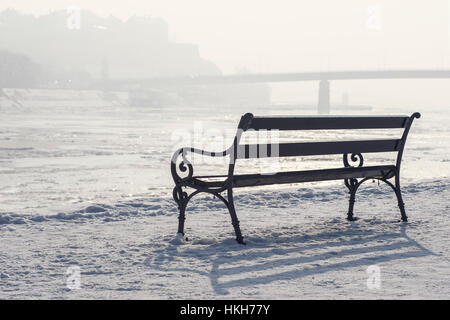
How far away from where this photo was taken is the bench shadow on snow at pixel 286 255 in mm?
3670

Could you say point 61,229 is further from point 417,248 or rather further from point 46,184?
point 46,184

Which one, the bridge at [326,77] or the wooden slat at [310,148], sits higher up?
the bridge at [326,77]

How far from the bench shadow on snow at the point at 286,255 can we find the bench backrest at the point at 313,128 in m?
0.64

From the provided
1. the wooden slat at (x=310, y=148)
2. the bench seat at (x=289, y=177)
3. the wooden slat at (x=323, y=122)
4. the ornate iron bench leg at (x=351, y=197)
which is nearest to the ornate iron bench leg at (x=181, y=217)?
the bench seat at (x=289, y=177)

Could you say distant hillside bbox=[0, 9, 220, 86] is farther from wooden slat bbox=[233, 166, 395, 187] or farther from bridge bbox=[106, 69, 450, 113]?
wooden slat bbox=[233, 166, 395, 187]

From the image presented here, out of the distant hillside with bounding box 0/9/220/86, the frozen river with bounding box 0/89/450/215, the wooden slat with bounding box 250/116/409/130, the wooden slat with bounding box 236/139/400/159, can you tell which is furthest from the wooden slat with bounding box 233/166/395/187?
the distant hillside with bounding box 0/9/220/86

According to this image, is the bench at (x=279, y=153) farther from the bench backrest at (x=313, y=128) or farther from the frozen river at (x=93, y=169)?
the frozen river at (x=93, y=169)

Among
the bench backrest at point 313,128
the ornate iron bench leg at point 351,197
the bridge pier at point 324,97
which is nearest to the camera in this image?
the bench backrest at point 313,128

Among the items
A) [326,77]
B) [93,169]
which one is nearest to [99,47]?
[326,77]

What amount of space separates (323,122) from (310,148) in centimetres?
24

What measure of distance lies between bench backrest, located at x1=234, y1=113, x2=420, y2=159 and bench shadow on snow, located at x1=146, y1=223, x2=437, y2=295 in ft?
2.10

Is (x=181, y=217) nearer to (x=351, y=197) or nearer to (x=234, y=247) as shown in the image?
(x=234, y=247)

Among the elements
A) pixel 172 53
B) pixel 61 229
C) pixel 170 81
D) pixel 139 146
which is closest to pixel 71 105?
Result: pixel 170 81
